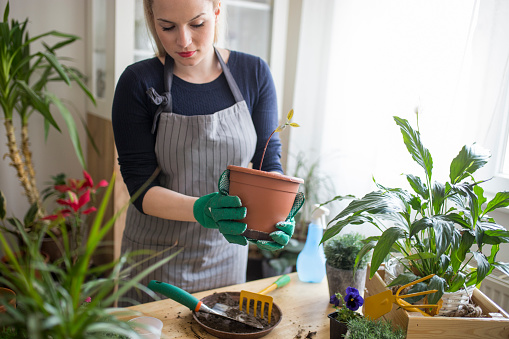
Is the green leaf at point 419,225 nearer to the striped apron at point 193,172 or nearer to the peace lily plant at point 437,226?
the peace lily plant at point 437,226

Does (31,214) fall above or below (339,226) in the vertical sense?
below

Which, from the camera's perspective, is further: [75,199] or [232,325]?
[75,199]

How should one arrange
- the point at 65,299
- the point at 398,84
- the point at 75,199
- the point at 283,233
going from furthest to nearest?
1. the point at 75,199
2. the point at 398,84
3. the point at 283,233
4. the point at 65,299

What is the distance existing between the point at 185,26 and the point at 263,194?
51 centimetres

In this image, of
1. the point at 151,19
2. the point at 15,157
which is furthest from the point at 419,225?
the point at 15,157

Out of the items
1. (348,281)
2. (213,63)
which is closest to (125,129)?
(213,63)

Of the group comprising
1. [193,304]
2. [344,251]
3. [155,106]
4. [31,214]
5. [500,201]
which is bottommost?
[31,214]

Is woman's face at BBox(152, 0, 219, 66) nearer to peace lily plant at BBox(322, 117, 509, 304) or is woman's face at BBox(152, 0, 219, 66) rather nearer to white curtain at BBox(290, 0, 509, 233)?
peace lily plant at BBox(322, 117, 509, 304)

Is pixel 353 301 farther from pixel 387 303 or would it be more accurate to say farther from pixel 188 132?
pixel 188 132

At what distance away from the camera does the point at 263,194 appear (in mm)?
1005

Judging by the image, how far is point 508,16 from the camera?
1.38 m

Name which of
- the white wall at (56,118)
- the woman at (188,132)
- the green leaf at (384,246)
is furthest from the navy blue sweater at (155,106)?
the white wall at (56,118)

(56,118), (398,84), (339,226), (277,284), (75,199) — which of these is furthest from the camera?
(56,118)

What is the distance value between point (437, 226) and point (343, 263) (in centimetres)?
40
